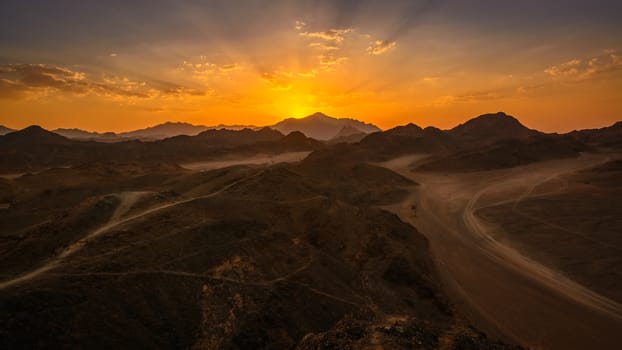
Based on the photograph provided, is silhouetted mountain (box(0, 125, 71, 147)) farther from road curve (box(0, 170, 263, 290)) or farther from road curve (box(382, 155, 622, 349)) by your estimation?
road curve (box(382, 155, 622, 349))

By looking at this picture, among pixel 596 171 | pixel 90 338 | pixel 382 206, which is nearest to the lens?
pixel 90 338

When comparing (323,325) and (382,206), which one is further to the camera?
(382,206)

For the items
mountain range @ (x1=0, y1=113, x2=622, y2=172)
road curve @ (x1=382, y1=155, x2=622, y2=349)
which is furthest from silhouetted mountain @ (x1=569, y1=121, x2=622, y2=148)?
road curve @ (x1=382, y1=155, x2=622, y2=349)

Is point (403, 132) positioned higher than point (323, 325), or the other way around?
point (403, 132)

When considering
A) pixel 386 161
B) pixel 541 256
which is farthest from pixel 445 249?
pixel 386 161

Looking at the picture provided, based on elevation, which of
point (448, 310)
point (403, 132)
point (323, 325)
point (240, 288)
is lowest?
point (448, 310)

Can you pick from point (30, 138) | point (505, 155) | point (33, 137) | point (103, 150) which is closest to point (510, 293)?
point (505, 155)

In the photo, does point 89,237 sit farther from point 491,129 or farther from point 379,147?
point 491,129

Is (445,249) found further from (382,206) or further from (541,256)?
(382,206)
